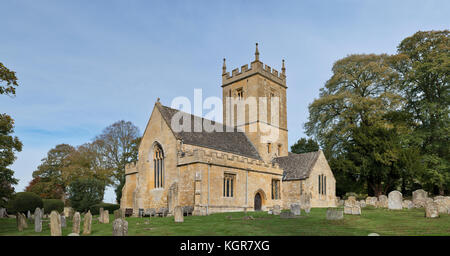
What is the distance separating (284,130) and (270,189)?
32.4ft

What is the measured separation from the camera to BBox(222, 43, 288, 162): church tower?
1391 inches

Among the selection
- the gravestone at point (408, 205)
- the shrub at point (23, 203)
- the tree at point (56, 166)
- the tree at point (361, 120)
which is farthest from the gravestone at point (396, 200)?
the tree at point (56, 166)

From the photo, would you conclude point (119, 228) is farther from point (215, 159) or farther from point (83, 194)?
point (83, 194)

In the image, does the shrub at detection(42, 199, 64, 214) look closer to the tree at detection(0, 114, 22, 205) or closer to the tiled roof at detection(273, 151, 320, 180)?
the tree at detection(0, 114, 22, 205)

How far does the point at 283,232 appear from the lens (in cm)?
1255

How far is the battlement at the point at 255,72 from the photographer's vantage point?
35.9 m

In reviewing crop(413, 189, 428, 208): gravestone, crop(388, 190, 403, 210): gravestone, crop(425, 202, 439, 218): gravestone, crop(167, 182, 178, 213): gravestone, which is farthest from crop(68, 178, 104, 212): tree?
crop(425, 202, 439, 218): gravestone

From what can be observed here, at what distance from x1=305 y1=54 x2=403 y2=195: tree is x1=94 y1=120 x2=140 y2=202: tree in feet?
72.9

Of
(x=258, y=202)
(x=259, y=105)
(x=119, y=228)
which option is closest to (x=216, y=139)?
(x=258, y=202)

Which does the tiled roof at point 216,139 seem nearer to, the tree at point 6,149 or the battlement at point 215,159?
the battlement at point 215,159

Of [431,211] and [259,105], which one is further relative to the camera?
[259,105]

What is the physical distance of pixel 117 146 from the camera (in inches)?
1718

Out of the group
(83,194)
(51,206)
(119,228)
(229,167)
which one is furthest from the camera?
(51,206)

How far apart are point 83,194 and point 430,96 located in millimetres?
36559
